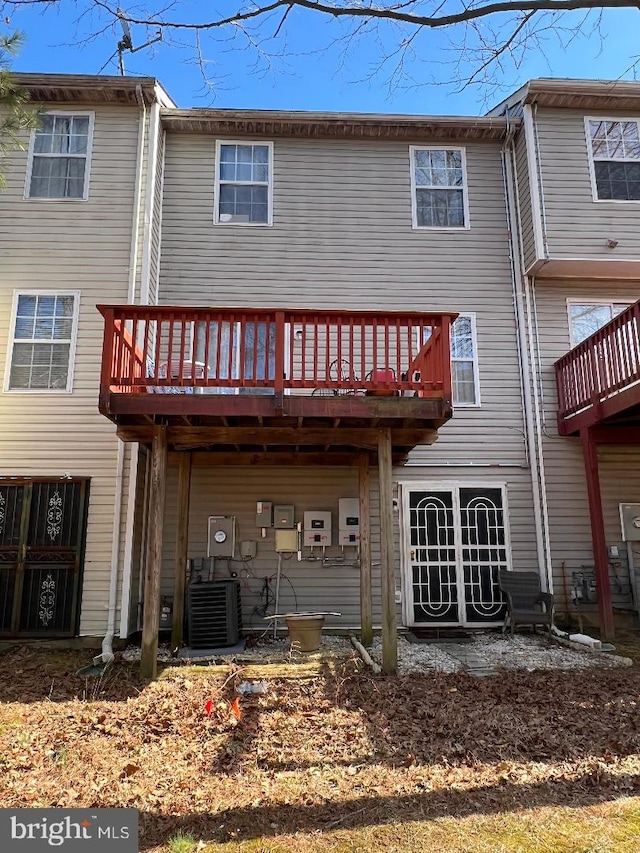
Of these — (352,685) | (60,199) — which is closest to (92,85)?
(60,199)

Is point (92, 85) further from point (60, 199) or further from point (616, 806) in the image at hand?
point (616, 806)

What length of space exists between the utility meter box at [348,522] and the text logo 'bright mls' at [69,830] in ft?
17.3

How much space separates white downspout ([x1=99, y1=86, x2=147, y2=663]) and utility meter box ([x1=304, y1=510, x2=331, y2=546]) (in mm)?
2351

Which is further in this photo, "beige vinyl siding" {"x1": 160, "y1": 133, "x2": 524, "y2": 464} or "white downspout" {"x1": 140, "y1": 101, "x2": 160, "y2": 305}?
"beige vinyl siding" {"x1": 160, "y1": 133, "x2": 524, "y2": 464}

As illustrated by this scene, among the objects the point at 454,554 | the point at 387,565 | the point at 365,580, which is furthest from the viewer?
the point at 454,554

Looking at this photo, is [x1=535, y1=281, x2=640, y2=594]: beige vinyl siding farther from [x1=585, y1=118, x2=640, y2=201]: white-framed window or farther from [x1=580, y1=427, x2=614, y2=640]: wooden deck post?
[x1=585, y1=118, x2=640, y2=201]: white-framed window

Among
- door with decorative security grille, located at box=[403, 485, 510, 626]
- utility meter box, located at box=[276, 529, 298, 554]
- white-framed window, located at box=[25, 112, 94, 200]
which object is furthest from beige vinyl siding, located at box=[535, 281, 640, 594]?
white-framed window, located at box=[25, 112, 94, 200]

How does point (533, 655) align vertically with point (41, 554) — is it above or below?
below

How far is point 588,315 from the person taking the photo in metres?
9.12

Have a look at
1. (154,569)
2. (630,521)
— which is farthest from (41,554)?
(630,521)

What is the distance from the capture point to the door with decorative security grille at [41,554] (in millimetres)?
7273

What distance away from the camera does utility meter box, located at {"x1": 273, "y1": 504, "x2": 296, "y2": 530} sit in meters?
8.23

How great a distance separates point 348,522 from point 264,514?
119 cm

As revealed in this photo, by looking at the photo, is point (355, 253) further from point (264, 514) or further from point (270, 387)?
point (264, 514)
